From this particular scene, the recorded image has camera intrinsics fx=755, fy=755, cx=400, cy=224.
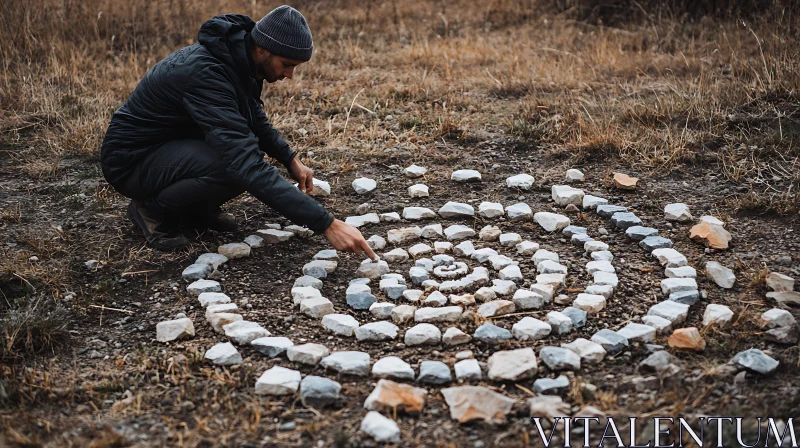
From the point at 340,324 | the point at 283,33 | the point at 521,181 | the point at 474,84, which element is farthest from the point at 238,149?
the point at 474,84

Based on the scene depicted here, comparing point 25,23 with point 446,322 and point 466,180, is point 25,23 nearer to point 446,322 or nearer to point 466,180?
point 466,180

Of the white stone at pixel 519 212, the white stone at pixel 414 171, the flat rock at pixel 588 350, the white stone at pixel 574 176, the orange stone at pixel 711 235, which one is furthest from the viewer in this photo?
the white stone at pixel 414 171

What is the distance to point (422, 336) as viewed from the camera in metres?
3.27

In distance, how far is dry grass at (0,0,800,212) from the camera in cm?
515

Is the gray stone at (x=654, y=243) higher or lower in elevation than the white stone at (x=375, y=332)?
higher

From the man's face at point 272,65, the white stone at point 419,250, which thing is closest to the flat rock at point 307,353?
the white stone at point 419,250

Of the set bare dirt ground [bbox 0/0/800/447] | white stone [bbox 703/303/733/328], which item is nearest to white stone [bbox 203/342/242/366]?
bare dirt ground [bbox 0/0/800/447]

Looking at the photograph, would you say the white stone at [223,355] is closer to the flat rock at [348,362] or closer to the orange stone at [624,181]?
the flat rock at [348,362]

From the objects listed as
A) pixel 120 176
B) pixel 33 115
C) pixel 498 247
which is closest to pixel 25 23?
pixel 33 115

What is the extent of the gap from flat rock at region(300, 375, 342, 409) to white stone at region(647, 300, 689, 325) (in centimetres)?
148

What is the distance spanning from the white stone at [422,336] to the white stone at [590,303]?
0.70 m

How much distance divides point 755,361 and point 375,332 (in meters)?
1.54

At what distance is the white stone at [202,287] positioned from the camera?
12.2 ft

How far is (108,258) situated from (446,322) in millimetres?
1886
